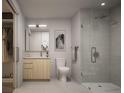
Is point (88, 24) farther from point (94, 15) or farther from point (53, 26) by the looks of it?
point (53, 26)

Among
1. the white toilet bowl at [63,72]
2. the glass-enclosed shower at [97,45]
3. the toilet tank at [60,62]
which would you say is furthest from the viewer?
the toilet tank at [60,62]

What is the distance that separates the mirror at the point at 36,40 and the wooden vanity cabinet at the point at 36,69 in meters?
0.84

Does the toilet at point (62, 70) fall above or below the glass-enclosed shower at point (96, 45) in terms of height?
below

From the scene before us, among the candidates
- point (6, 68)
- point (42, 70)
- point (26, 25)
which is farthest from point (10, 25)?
point (42, 70)

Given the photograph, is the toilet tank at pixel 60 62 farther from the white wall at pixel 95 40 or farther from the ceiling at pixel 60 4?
the ceiling at pixel 60 4

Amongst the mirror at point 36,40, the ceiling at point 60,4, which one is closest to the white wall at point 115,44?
the ceiling at point 60,4

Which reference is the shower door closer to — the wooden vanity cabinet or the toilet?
the toilet

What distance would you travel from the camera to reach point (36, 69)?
5.24 meters

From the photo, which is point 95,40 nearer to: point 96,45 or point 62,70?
point 96,45

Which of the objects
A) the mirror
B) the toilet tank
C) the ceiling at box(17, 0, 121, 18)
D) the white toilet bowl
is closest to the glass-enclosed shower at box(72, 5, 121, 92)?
the ceiling at box(17, 0, 121, 18)

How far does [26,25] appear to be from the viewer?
19.7 ft

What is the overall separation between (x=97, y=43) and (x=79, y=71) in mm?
1124

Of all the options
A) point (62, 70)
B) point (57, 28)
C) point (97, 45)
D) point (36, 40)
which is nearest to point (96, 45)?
point (97, 45)

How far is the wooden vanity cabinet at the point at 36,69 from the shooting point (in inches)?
206
